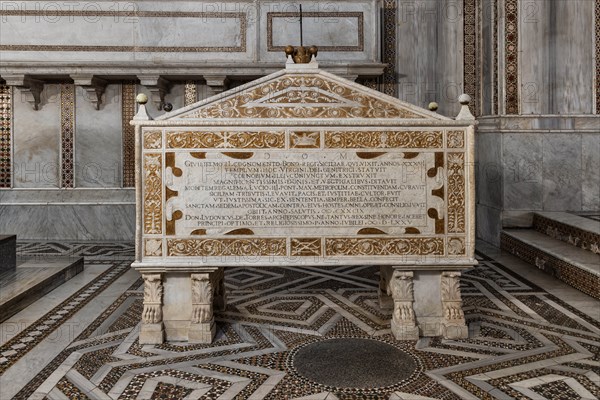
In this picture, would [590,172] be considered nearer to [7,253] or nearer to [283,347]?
[283,347]

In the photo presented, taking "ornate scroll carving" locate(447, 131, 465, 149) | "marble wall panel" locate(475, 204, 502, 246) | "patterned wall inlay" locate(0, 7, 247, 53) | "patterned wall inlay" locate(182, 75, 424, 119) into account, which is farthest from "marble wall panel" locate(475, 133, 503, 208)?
"patterned wall inlay" locate(0, 7, 247, 53)

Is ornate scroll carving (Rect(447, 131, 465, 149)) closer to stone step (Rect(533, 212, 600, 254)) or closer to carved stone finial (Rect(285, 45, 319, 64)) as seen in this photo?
carved stone finial (Rect(285, 45, 319, 64))

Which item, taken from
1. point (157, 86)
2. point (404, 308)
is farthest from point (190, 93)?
point (404, 308)

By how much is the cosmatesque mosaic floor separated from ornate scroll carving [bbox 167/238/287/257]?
55 cm

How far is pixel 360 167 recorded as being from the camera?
285cm

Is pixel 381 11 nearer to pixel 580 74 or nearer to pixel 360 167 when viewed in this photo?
pixel 580 74

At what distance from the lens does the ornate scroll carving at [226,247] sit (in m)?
2.83

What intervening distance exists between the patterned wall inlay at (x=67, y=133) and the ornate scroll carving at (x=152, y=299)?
4.30 meters

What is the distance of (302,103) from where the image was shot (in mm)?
2848

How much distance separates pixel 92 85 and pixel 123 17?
964mm

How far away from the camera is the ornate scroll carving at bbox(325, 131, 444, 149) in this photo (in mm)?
2836

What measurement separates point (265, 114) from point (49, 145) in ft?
15.9

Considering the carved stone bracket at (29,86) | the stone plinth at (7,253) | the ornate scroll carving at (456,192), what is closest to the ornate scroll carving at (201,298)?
the ornate scroll carving at (456,192)

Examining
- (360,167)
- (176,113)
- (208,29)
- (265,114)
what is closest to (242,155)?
(265,114)
